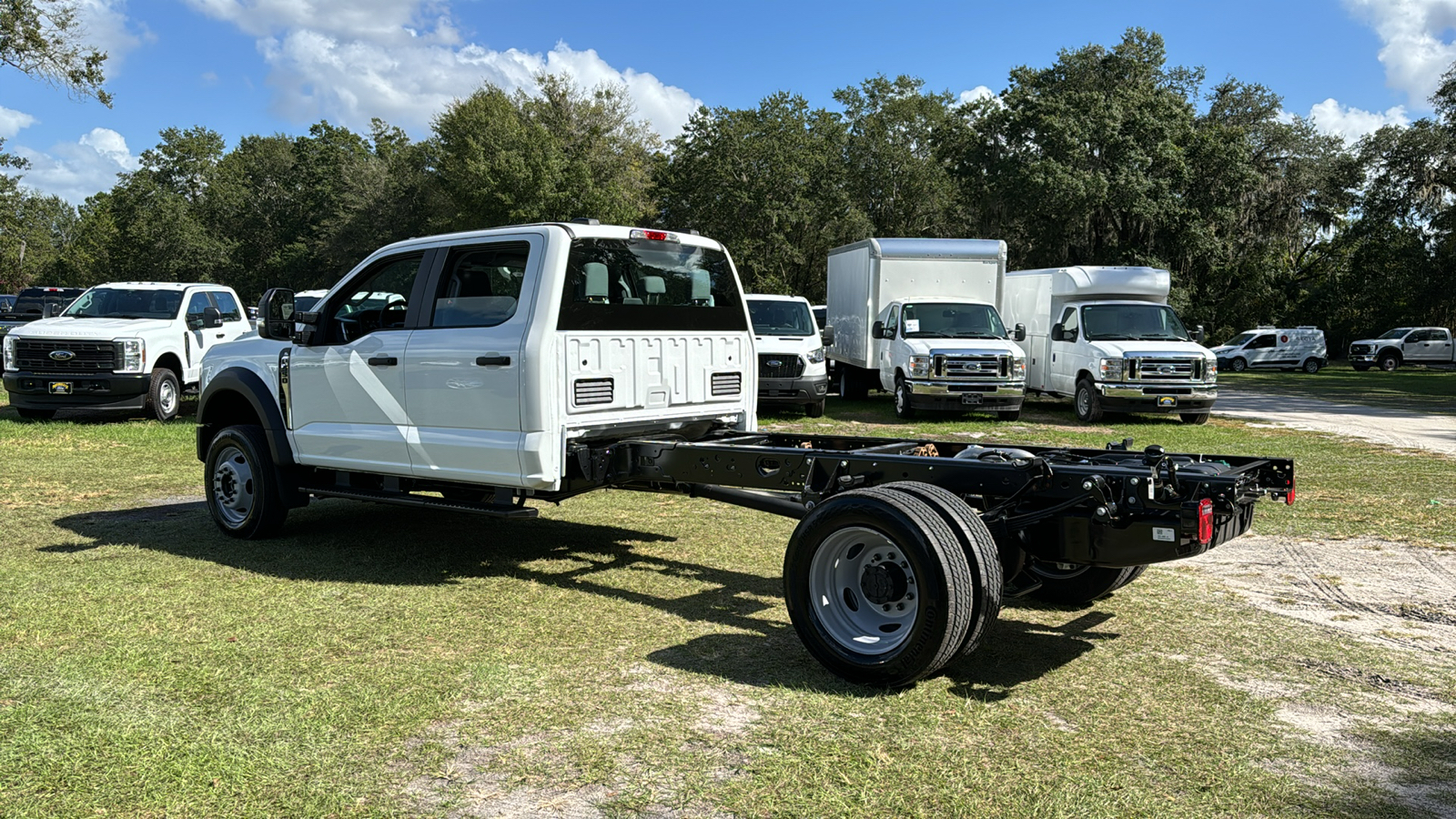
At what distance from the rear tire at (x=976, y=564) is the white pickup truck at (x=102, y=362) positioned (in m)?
12.8

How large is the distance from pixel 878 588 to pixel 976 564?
49 cm

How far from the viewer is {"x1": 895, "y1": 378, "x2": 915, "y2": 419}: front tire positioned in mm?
17250

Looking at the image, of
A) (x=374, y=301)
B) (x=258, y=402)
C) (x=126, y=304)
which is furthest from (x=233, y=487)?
(x=126, y=304)

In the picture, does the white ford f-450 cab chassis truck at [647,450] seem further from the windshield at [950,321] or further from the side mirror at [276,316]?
the windshield at [950,321]

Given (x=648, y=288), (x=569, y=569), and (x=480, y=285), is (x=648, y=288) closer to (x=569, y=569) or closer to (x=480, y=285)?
(x=480, y=285)

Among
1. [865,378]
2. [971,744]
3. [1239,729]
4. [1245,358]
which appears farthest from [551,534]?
[1245,358]

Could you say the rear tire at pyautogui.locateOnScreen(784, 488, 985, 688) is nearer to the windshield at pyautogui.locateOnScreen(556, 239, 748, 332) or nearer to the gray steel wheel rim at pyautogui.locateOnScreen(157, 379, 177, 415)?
the windshield at pyautogui.locateOnScreen(556, 239, 748, 332)

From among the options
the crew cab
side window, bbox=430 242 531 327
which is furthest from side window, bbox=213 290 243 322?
the crew cab

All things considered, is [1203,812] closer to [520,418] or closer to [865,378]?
[520,418]

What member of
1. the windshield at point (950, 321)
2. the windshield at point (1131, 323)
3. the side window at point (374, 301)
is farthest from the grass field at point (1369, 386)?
the side window at point (374, 301)

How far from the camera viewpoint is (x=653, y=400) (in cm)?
691

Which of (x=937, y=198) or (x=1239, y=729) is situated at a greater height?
(x=937, y=198)

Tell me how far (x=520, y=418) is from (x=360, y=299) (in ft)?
6.49

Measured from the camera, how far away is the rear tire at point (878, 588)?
4.45 m
